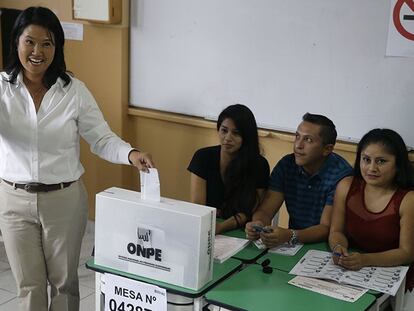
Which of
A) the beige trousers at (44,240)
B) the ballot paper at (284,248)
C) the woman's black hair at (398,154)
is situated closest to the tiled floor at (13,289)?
the beige trousers at (44,240)

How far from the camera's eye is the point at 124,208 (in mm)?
1893

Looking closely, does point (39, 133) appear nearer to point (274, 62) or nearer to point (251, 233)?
point (251, 233)

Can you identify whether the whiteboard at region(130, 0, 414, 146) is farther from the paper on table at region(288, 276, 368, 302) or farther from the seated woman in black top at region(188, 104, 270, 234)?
the paper on table at region(288, 276, 368, 302)

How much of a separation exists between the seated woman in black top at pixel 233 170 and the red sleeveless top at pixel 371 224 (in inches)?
18.7

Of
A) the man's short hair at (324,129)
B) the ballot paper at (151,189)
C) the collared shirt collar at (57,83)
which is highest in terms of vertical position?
the collared shirt collar at (57,83)

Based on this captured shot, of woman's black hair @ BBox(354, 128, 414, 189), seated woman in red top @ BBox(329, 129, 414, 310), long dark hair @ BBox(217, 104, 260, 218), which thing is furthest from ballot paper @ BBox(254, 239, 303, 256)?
woman's black hair @ BBox(354, 128, 414, 189)

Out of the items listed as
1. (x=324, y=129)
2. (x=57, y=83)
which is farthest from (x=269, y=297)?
(x=57, y=83)

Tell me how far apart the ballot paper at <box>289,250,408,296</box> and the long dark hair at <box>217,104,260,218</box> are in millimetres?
530

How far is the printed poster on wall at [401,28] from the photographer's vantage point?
2.78m

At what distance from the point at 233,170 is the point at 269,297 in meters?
0.91

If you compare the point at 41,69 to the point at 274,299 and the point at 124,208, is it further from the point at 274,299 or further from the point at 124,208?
the point at 274,299

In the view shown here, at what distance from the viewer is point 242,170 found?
263cm

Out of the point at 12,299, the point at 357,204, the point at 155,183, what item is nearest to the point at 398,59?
the point at 357,204

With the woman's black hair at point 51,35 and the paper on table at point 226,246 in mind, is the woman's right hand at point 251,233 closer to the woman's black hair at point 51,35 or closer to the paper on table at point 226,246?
the paper on table at point 226,246
